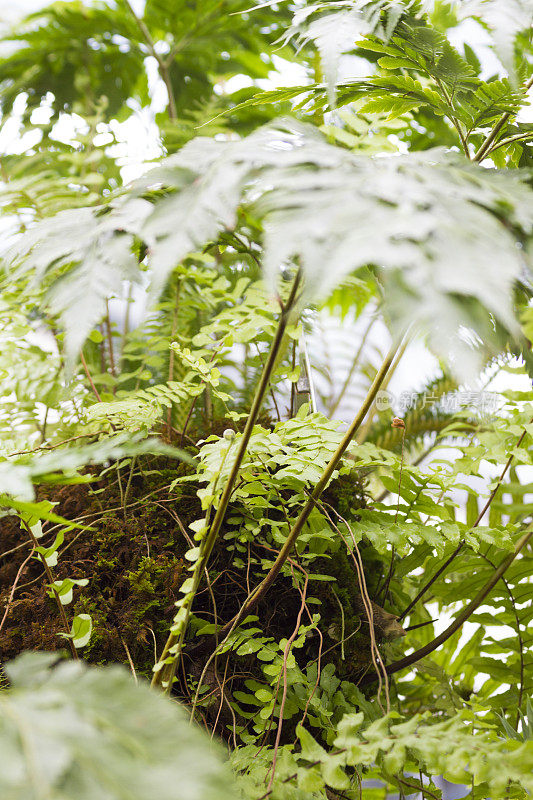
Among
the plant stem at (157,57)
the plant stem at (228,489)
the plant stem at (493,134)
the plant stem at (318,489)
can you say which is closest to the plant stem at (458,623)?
the plant stem at (318,489)

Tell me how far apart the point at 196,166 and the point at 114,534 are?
1.81 ft

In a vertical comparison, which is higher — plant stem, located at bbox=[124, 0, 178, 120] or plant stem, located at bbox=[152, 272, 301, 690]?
plant stem, located at bbox=[124, 0, 178, 120]

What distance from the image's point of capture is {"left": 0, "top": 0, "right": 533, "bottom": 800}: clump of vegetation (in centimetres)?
33

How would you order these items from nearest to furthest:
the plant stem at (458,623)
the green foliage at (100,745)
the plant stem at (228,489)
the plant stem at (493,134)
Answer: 1. the green foliage at (100,745)
2. the plant stem at (228,489)
3. the plant stem at (493,134)
4. the plant stem at (458,623)

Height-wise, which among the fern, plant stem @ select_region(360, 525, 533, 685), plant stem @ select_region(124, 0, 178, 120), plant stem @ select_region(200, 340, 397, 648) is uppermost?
plant stem @ select_region(124, 0, 178, 120)

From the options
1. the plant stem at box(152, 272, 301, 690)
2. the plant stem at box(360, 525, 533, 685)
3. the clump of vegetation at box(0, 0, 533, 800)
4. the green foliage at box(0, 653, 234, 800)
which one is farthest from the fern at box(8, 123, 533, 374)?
the plant stem at box(360, 525, 533, 685)

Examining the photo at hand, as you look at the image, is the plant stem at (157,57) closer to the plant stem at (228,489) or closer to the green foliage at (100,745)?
the plant stem at (228,489)


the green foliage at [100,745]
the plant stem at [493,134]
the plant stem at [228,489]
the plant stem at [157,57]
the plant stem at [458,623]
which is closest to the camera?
the green foliage at [100,745]

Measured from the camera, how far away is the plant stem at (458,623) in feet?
2.73

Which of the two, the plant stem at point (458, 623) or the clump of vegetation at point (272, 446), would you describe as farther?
the plant stem at point (458, 623)

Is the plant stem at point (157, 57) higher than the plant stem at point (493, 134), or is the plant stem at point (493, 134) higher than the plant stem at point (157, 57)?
the plant stem at point (157, 57)

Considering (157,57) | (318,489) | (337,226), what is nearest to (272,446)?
(318,489)

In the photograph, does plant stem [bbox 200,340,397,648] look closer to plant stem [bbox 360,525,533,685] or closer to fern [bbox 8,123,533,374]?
fern [bbox 8,123,533,374]

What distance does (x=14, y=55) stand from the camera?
5.18 ft
